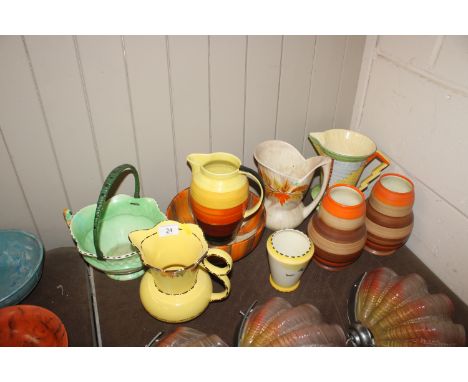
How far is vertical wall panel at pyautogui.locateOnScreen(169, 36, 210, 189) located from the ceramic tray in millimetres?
112

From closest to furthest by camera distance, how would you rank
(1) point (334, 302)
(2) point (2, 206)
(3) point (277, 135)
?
(1) point (334, 302) → (2) point (2, 206) → (3) point (277, 135)

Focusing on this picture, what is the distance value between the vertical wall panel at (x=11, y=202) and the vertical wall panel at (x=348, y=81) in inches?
34.5

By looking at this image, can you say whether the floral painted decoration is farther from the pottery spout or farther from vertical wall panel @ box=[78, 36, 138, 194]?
vertical wall panel @ box=[78, 36, 138, 194]

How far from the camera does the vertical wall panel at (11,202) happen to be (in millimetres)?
880

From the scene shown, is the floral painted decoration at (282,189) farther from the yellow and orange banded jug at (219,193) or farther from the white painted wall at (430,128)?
the white painted wall at (430,128)

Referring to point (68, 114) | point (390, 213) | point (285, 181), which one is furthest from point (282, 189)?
point (68, 114)

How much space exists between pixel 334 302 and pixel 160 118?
596mm

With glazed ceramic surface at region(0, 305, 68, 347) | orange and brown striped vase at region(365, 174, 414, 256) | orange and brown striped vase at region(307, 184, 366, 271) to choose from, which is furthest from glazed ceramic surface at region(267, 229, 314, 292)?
glazed ceramic surface at region(0, 305, 68, 347)

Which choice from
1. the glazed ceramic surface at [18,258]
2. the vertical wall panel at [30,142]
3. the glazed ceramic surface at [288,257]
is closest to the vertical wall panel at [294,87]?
the glazed ceramic surface at [288,257]
